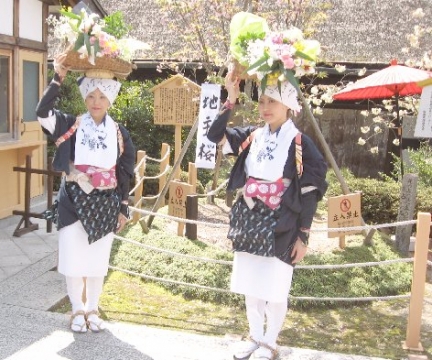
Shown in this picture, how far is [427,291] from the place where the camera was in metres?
6.30

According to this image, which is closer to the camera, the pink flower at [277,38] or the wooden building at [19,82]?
the pink flower at [277,38]

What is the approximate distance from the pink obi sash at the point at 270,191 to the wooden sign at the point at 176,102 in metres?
4.82

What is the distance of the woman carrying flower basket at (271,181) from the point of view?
343 centimetres

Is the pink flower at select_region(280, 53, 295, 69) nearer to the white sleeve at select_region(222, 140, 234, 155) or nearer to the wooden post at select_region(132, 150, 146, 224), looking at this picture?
the white sleeve at select_region(222, 140, 234, 155)

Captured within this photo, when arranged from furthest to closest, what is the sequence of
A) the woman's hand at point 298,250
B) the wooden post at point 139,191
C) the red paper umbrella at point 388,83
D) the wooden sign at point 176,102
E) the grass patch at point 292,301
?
the wooden sign at point 176,102
the wooden post at point 139,191
the red paper umbrella at point 388,83
the grass patch at point 292,301
the woman's hand at point 298,250

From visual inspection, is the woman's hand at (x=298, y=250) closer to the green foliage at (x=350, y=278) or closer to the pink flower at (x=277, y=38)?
the pink flower at (x=277, y=38)

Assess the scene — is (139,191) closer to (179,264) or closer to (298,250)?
(179,264)

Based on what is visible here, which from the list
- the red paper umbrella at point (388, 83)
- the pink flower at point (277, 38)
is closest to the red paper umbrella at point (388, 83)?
the red paper umbrella at point (388, 83)

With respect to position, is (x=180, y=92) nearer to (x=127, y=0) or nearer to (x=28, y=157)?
(x=28, y=157)

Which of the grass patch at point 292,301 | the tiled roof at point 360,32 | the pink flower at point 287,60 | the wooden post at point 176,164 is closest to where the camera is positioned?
the pink flower at point 287,60

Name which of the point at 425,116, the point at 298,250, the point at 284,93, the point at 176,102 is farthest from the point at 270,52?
the point at 176,102

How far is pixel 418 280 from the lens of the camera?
4262mm

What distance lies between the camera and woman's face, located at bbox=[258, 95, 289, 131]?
350cm

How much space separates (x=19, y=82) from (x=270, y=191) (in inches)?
219
